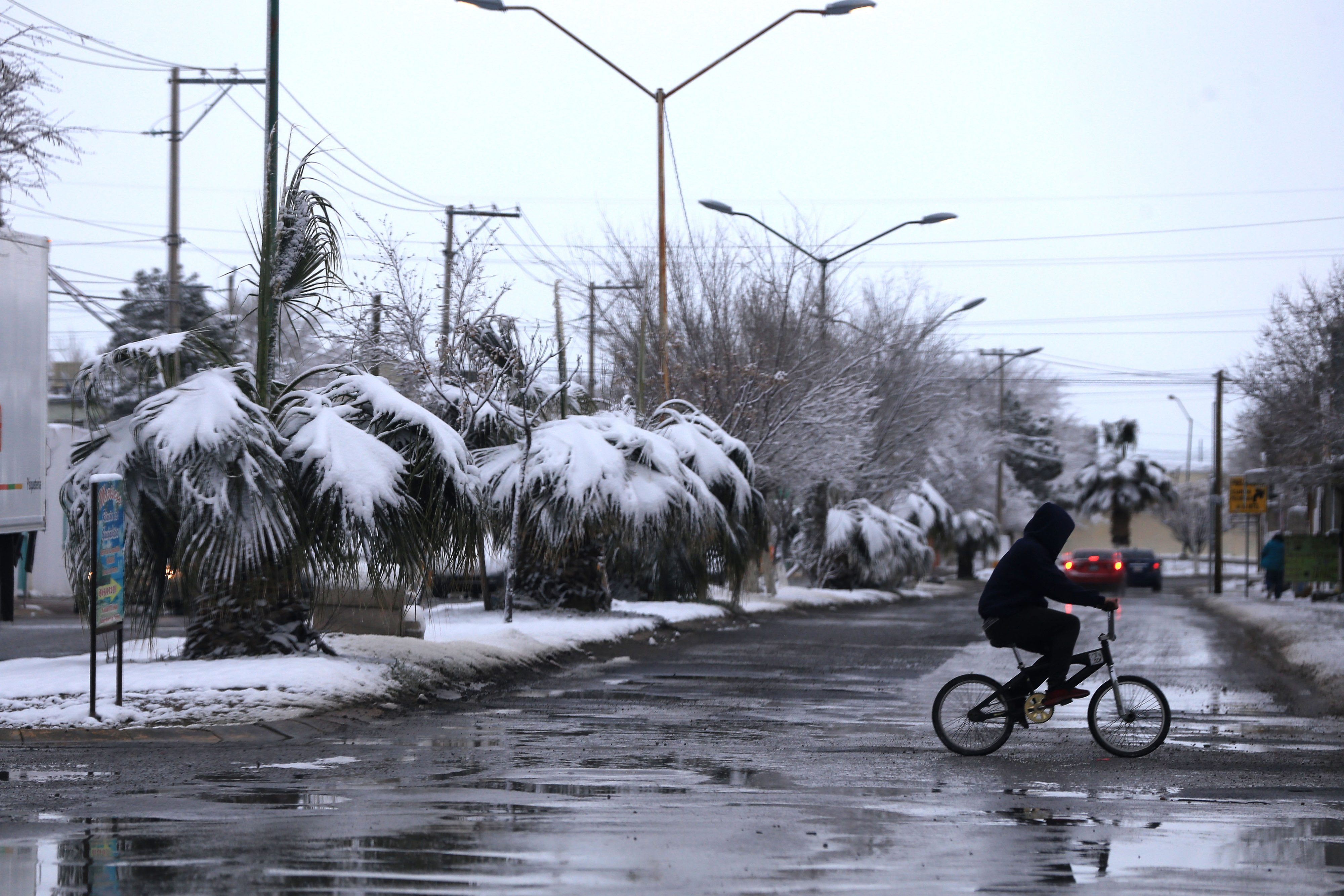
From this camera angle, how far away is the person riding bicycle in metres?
11.0

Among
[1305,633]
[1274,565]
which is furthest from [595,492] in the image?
[1274,565]

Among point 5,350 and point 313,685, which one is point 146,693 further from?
point 5,350

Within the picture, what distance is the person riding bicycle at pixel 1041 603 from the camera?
11008 mm

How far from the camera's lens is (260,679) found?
12883mm

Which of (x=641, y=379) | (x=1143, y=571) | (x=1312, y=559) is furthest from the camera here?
(x=1143, y=571)

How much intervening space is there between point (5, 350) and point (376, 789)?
9.05m

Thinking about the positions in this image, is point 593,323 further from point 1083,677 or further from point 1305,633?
point 1083,677

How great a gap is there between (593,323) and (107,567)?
74.0 feet

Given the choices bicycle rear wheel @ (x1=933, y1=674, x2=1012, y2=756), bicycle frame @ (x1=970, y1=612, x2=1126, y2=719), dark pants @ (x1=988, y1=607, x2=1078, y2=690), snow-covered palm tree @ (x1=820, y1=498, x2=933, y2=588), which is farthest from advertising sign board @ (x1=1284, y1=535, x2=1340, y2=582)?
bicycle rear wheel @ (x1=933, y1=674, x2=1012, y2=756)

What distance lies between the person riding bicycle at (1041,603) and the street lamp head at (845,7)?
1397 cm

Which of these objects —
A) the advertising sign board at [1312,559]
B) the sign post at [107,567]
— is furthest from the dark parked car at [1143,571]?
the sign post at [107,567]

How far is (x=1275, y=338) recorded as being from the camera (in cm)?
3181

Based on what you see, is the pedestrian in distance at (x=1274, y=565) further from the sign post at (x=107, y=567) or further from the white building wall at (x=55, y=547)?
the sign post at (x=107, y=567)

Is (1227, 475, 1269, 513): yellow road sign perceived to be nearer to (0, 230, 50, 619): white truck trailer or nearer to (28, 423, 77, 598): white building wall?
(28, 423, 77, 598): white building wall
